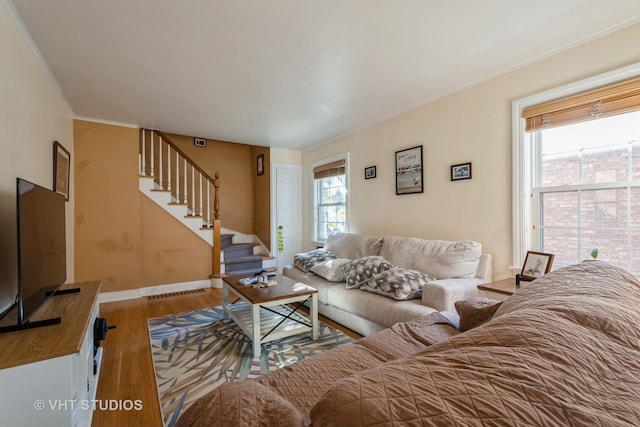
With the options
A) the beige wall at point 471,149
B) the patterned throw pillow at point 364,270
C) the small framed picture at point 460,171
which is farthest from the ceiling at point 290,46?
the patterned throw pillow at point 364,270

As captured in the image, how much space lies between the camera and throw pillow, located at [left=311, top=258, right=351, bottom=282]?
3.11m

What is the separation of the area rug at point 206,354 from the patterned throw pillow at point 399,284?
0.56 metres

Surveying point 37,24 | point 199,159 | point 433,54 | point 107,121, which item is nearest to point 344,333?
point 433,54

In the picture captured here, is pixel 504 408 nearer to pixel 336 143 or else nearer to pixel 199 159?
pixel 336 143

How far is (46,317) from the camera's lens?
1555mm

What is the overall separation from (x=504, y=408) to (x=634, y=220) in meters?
2.44

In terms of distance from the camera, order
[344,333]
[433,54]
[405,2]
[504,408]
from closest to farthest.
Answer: [504,408] → [405,2] → [433,54] → [344,333]

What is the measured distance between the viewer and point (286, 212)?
5.40 metres

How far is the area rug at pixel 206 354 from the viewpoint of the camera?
6.29ft

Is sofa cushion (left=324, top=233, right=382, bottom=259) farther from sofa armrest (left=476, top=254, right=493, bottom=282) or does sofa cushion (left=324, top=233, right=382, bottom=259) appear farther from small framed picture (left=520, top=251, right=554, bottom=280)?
small framed picture (left=520, top=251, right=554, bottom=280)

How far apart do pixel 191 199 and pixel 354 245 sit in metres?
3.31

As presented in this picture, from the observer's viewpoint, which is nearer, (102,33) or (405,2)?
(405,2)

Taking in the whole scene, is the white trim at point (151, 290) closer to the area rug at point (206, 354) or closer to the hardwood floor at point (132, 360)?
the hardwood floor at point (132, 360)

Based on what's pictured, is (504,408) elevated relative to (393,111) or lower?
lower
